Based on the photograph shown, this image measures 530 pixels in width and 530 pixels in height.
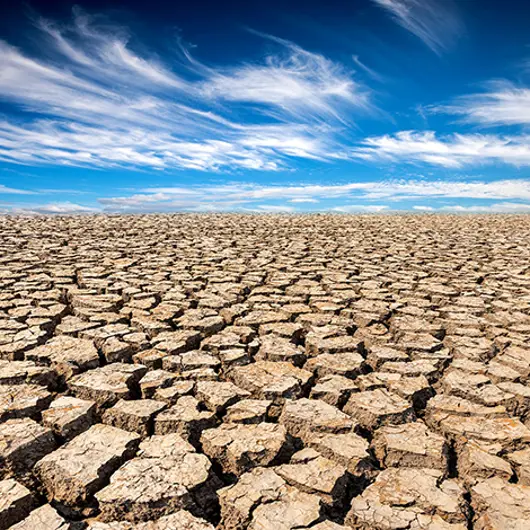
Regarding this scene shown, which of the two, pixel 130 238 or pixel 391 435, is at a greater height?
pixel 130 238

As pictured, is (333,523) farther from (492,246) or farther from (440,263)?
(492,246)

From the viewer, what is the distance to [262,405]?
6.44 feet

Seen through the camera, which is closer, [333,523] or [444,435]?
[333,523]

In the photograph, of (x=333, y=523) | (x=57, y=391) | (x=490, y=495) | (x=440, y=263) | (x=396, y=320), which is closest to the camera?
(x=333, y=523)

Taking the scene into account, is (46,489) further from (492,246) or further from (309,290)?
(492,246)

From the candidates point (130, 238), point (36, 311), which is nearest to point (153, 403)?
point (36, 311)

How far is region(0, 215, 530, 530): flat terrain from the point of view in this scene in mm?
1430

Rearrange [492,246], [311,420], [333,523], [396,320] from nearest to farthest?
[333,523]
[311,420]
[396,320]
[492,246]

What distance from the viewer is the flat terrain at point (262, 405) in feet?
4.69

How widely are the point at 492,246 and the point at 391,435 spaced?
20.3ft

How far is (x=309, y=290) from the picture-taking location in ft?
13.1

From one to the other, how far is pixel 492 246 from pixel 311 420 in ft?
20.7

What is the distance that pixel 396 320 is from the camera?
125 inches

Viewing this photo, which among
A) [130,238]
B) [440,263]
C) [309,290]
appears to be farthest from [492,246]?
[130,238]
